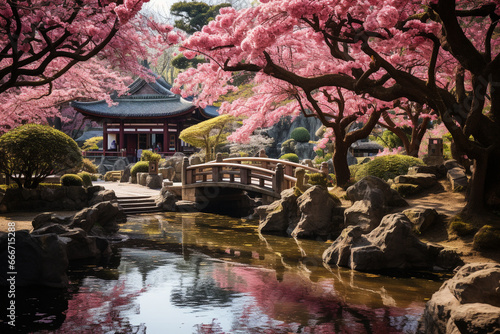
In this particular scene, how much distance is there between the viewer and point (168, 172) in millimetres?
31359

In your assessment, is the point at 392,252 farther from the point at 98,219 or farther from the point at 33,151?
the point at 33,151

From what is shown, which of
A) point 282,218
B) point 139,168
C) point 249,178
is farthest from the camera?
point 139,168

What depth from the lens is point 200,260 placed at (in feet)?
40.2

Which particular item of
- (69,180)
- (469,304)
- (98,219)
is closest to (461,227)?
(469,304)

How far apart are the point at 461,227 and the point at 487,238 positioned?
97 cm

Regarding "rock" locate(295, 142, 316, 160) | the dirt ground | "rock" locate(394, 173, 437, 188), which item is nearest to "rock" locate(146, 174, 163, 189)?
the dirt ground

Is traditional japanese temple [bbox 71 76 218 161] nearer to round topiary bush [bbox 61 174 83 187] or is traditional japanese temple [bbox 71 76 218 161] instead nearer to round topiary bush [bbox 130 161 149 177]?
round topiary bush [bbox 130 161 149 177]

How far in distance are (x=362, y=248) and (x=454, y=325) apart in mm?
5984

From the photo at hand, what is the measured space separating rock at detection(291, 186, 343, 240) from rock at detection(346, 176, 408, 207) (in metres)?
0.92

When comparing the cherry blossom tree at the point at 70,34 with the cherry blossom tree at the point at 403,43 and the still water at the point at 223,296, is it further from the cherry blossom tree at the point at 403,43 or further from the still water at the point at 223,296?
the still water at the point at 223,296

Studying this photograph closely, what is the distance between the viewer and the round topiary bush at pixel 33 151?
18.1 meters

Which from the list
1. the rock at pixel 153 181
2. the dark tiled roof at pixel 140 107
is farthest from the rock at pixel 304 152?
the rock at pixel 153 181

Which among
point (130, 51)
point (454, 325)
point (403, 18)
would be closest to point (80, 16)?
point (130, 51)

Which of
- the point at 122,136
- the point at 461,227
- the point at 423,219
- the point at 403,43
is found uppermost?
the point at 403,43
